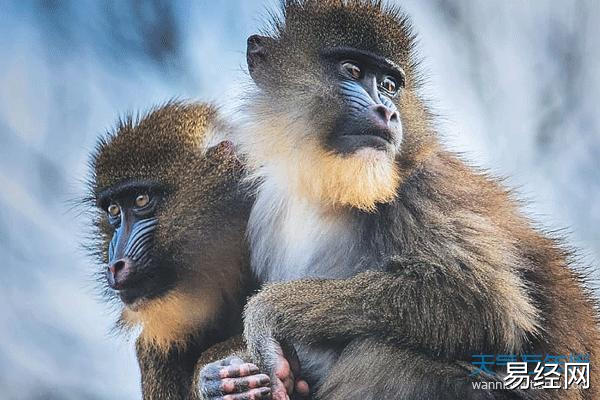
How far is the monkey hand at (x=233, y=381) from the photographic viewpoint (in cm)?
250

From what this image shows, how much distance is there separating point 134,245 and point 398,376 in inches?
36.6

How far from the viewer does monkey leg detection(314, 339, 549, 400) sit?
8.41 feet

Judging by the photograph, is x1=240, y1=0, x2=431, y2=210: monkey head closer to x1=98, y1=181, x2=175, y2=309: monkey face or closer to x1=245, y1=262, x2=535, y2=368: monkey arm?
x1=245, y1=262, x2=535, y2=368: monkey arm

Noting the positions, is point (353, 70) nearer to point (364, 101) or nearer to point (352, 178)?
point (364, 101)

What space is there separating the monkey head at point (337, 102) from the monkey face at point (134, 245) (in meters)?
0.38

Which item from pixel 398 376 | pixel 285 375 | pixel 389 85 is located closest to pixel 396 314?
pixel 398 376

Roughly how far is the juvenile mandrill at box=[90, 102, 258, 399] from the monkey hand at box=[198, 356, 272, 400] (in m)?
0.18

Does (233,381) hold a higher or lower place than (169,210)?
lower

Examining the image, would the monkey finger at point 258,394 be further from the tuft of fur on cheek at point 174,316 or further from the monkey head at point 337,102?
the monkey head at point 337,102

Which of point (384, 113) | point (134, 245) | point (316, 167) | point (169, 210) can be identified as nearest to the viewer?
point (384, 113)

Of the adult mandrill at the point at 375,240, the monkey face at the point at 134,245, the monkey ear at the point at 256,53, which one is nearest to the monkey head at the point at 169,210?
the monkey face at the point at 134,245

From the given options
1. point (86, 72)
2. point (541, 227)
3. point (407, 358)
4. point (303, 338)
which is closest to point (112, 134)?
point (86, 72)

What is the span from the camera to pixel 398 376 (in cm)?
257

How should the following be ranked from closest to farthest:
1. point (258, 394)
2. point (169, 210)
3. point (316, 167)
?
point (258, 394), point (316, 167), point (169, 210)
